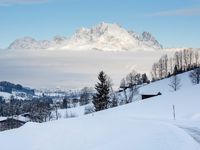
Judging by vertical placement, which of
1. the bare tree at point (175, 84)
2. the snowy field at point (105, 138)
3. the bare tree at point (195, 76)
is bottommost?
the bare tree at point (175, 84)

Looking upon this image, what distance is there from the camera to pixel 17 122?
575 feet

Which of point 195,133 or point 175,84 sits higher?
point 195,133

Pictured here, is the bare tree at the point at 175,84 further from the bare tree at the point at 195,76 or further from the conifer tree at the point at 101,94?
the conifer tree at the point at 101,94

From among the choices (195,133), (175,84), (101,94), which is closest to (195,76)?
(175,84)

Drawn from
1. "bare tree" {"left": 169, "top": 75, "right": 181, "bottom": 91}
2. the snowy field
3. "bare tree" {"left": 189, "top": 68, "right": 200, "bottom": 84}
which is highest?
the snowy field

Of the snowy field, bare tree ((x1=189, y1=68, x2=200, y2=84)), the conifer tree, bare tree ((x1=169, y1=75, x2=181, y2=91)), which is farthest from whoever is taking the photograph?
bare tree ((x1=169, y1=75, x2=181, y2=91))

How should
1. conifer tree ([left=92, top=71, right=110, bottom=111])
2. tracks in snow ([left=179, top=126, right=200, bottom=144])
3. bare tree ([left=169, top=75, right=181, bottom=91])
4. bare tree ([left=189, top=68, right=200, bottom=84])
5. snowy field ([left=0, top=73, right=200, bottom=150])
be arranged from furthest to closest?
bare tree ([left=169, top=75, right=181, bottom=91]), bare tree ([left=189, top=68, right=200, bottom=84]), conifer tree ([left=92, top=71, right=110, bottom=111]), tracks in snow ([left=179, top=126, right=200, bottom=144]), snowy field ([left=0, top=73, right=200, bottom=150])

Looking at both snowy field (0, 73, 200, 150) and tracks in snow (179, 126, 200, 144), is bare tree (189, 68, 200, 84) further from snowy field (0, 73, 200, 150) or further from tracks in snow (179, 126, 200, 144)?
tracks in snow (179, 126, 200, 144)

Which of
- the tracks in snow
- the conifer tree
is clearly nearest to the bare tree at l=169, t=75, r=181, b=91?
the conifer tree

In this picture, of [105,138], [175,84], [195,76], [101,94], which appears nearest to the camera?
[105,138]

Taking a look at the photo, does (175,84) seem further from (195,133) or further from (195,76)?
(195,133)

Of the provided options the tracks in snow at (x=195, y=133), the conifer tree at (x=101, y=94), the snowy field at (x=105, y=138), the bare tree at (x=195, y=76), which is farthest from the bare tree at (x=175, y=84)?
the tracks in snow at (x=195, y=133)

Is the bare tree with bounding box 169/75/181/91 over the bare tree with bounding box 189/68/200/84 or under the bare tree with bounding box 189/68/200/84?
under

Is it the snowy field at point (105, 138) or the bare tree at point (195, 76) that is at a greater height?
the snowy field at point (105, 138)
